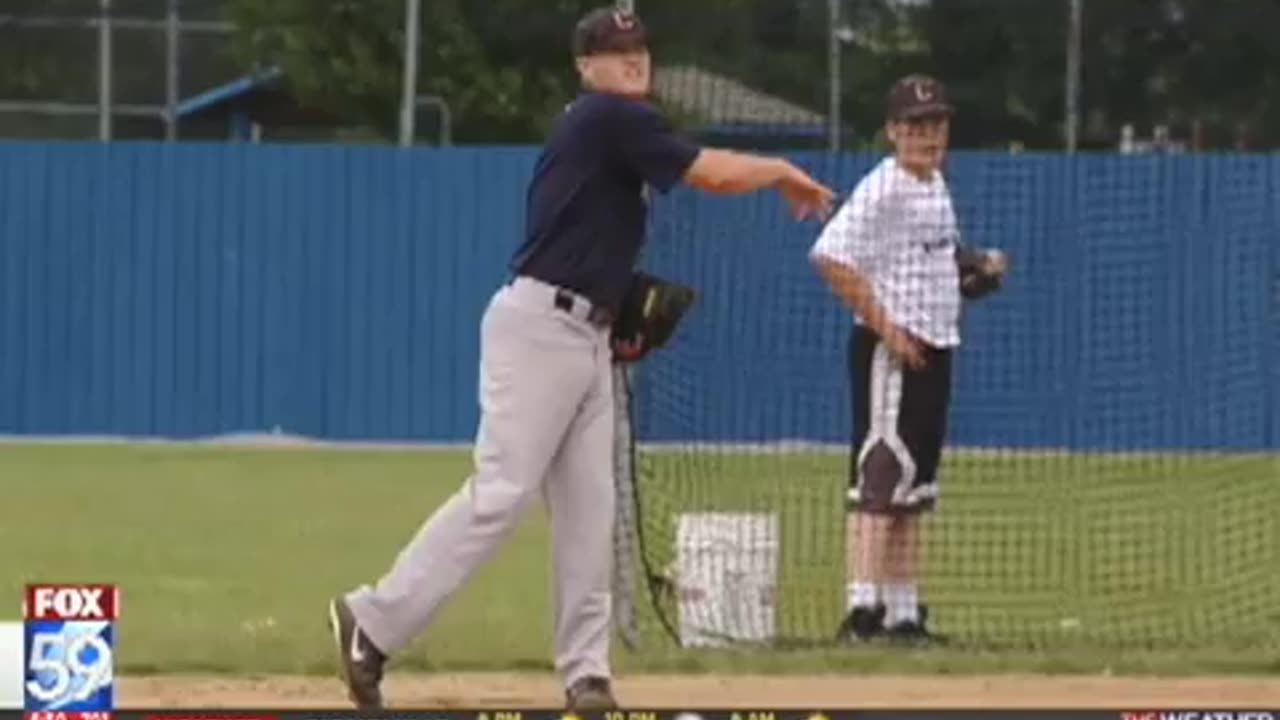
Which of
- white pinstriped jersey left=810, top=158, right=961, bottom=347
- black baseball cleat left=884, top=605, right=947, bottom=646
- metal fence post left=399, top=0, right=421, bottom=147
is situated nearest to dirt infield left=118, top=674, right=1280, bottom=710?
black baseball cleat left=884, top=605, right=947, bottom=646

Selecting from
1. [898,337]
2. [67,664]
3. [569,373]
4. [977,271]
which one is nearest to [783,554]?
[977,271]

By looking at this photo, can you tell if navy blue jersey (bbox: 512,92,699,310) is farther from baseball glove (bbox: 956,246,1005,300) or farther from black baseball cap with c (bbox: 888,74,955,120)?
baseball glove (bbox: 956,246,1005,300)

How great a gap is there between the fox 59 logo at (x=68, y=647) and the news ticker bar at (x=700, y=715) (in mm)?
810

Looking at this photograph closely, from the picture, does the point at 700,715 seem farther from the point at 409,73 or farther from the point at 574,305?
the point at 409,73

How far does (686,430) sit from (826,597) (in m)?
1.68

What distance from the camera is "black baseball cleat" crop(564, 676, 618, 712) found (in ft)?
32.4

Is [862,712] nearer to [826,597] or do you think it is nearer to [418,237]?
[826,597]

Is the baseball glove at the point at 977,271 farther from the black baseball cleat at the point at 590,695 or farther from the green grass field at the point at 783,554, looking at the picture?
the black baseball cleat at the point at 590,695

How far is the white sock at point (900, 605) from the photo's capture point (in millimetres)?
12375

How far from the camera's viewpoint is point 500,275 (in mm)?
26609

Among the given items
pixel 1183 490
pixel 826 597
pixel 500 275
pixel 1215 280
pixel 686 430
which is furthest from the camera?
pixel 500 275

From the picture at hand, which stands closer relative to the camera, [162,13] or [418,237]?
[418,237]

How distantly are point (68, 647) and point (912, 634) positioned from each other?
4.64 metres

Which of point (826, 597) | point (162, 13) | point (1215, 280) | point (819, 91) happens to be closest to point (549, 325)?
point (826, 597)
